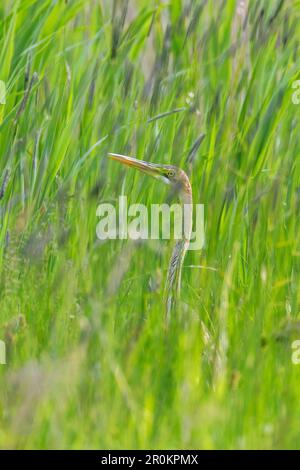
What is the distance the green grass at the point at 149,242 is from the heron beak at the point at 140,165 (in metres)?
0.06

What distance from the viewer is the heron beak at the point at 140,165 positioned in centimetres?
368

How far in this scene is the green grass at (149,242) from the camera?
2.73 metres

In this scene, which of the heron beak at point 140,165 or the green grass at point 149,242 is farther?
the heron beak at point 140,165

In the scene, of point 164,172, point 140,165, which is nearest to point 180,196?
point 164,172

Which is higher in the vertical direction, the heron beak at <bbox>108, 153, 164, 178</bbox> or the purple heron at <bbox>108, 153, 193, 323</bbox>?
the heron beak at <bbox>108, 153, 164, 178</bbox>

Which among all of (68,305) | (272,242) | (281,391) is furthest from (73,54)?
(281,391)

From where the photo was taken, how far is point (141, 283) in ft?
11.3

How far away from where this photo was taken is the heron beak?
3678mm

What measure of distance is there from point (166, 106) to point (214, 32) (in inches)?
14.4

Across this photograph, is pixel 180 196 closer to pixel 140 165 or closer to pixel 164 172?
pixel 164 172

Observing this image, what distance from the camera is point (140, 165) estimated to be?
12.2ft

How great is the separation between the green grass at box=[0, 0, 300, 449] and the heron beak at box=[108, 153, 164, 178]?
2.4 inches

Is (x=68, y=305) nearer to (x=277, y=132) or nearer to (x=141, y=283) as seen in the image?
(x=141, y=283)

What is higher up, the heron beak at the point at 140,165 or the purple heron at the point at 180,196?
the heron beak at the point at 140,165
